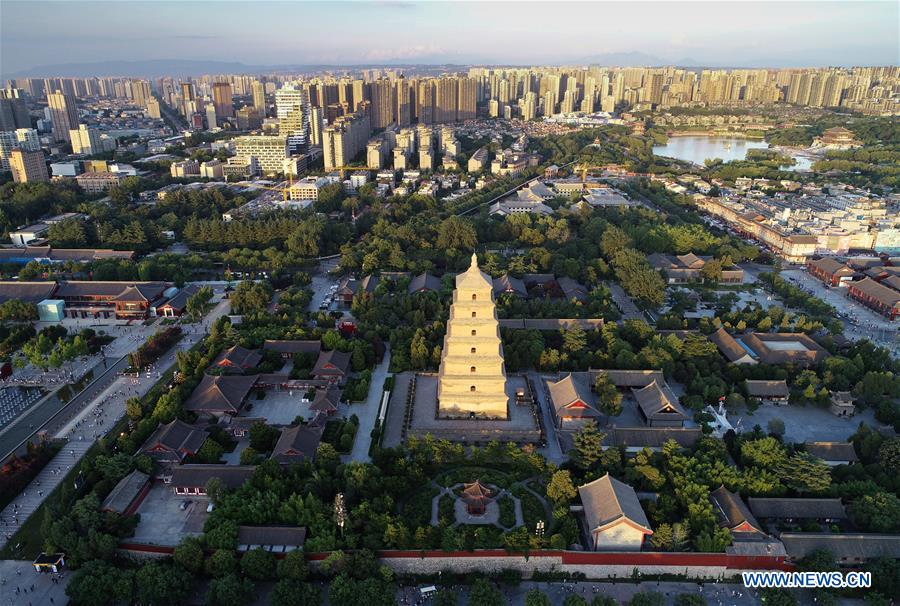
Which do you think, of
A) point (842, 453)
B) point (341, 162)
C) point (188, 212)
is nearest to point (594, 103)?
point (341, 162)

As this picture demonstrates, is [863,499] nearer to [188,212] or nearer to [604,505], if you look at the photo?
[604,505]

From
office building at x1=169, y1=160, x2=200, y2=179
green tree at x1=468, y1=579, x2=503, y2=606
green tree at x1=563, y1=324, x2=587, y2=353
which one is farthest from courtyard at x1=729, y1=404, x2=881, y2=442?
office building at x1=169, y1=160, x2=200, y2=179

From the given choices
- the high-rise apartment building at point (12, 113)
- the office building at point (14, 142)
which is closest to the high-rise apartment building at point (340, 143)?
the office building at point (14, 142)

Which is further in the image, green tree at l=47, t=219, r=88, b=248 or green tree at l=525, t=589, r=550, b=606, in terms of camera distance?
green tree at l=47, t=219, r=88, b=248

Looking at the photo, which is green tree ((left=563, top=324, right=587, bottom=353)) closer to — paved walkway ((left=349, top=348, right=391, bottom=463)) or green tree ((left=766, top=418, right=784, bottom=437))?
green tree ((left=766, top=418, right=784, bottom=437))

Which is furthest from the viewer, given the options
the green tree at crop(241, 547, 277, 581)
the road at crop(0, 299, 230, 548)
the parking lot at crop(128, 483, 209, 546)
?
the road at crop(0, 299, 230, 548)

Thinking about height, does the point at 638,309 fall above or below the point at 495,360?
below
